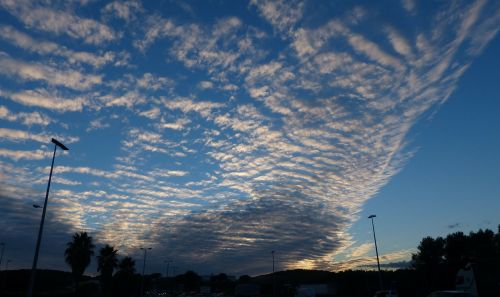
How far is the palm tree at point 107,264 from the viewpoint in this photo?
71.7 meters

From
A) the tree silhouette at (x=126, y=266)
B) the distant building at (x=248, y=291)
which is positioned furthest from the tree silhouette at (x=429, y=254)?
the tree silhouette at (x=126, y=266)

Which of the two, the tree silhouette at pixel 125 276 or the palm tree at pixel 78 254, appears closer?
the palm tree at pixel 78 254

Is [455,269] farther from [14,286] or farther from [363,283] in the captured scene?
[14,286]

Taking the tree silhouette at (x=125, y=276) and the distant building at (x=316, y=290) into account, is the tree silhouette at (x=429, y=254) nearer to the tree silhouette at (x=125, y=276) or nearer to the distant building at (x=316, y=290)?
the distant building at (x=316, y=290)

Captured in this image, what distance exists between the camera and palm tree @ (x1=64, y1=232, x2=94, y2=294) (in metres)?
59.6

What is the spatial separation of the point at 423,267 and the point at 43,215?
91.8 meters

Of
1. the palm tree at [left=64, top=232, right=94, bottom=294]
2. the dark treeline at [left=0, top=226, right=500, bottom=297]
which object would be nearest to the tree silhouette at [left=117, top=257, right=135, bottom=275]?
the dark treeline at [left=0, top=226, right=500, bottom=297]

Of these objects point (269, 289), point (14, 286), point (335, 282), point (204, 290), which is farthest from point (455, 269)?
point (14, 286)

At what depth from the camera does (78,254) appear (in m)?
59.6

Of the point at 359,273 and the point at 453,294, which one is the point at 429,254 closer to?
the point at 359,273

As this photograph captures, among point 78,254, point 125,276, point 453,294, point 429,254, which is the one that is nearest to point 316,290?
point 429,254

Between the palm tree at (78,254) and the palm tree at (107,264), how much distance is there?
10623 millimetres

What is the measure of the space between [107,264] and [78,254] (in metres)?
13.5

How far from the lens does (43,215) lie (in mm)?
27406
